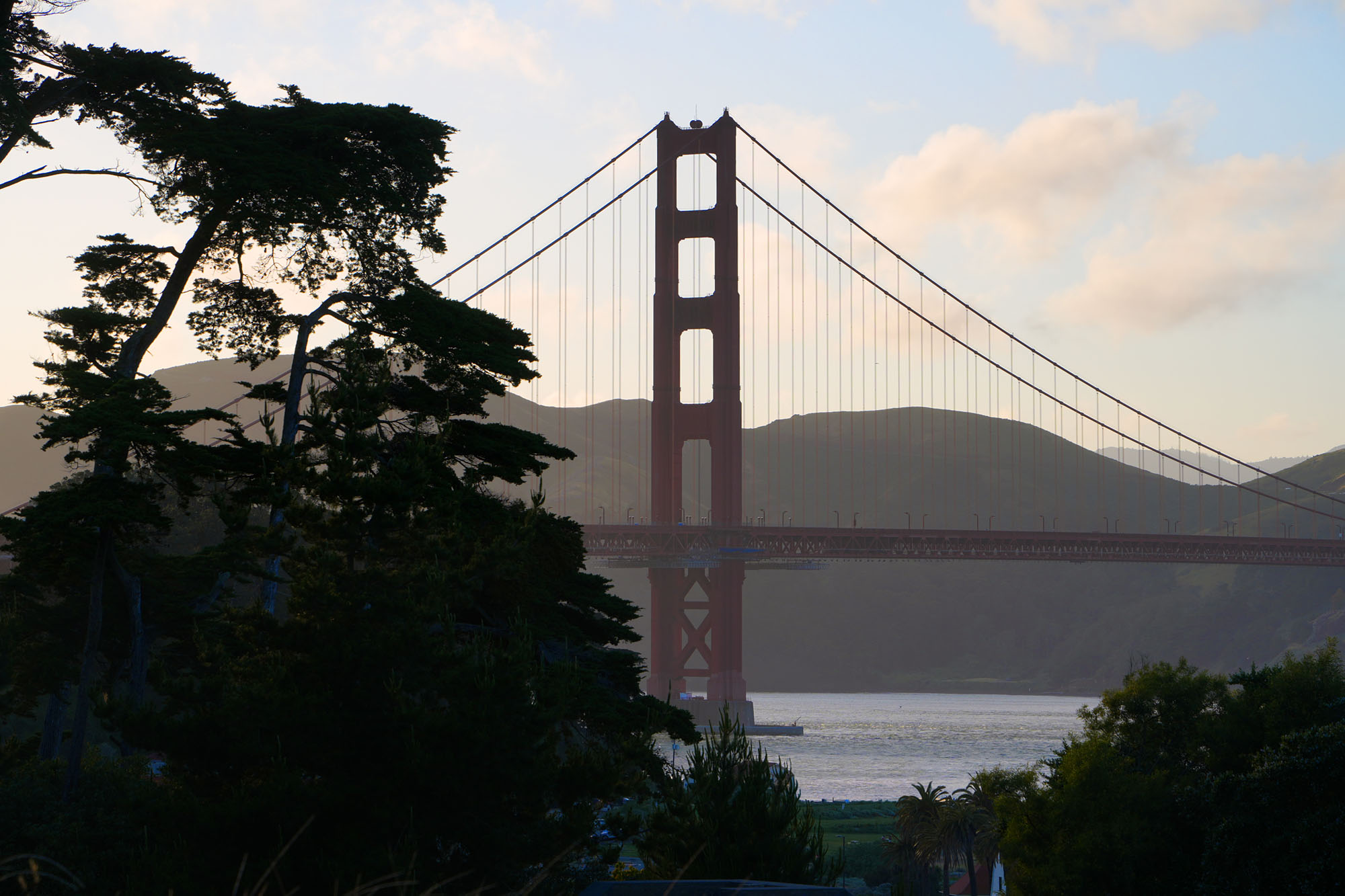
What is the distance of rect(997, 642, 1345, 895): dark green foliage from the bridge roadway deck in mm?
44517

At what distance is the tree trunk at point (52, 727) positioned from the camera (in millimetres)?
28812

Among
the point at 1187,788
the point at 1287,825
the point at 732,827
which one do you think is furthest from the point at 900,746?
the point at 732,827

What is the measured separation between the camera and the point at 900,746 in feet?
379

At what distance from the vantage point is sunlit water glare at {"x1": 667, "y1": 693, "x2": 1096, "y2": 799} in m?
83.0

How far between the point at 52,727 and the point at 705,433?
207ft

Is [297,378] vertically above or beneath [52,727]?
above

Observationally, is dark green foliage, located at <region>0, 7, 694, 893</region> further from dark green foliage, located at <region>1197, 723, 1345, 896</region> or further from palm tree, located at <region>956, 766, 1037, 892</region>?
palm tree, located at <region>956, 766, 1037, 892</region>

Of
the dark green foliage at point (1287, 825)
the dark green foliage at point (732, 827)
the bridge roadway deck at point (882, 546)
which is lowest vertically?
the dark green foliage at point (1287, 825)

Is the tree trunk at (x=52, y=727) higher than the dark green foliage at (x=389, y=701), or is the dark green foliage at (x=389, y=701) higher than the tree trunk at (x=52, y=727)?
the dark green foliage at (x=389, y=701)

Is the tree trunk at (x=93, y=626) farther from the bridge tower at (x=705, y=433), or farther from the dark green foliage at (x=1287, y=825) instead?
the bridge tower at (x=705, y=433)

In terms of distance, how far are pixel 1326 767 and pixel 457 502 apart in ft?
60.7

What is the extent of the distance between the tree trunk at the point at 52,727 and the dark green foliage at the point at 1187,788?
23.0 meters

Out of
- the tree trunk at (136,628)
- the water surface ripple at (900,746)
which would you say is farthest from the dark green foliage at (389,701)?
the water surface ripple at (900,746)

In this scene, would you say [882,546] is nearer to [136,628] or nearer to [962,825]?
[962,825]
